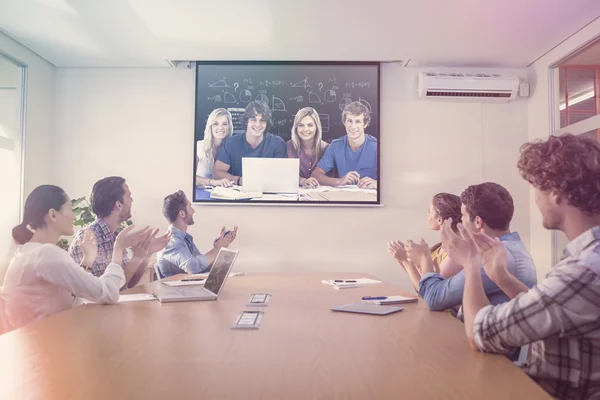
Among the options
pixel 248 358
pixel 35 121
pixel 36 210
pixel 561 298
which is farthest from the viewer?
pixel 35 121

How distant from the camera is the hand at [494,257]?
5.03 ft

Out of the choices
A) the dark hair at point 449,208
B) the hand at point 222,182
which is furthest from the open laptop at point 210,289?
the hand at point 222,182

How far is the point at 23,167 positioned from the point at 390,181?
3328 mm

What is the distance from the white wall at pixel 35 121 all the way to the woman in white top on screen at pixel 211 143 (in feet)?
4.73

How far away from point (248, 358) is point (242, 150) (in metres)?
3.74

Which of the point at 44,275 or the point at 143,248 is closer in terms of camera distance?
the point at 44,275

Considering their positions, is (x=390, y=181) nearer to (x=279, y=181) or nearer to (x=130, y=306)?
(x=279, y=181)

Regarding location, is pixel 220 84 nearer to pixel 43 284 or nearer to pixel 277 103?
pixel 277 103

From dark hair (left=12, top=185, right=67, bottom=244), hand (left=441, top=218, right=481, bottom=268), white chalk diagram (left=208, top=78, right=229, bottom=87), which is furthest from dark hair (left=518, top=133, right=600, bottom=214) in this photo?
white chalk diagram (left=208, top=78, right=229, bottom=87)

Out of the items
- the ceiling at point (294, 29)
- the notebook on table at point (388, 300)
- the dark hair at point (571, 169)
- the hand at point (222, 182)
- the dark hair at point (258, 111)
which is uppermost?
the ceiling at point (294, 29)

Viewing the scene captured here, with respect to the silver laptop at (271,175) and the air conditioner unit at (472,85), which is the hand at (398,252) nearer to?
the silver laptop at (271,175)

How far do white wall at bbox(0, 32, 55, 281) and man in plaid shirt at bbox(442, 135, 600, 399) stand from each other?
13.6 feet

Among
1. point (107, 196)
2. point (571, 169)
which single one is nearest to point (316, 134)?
point (107, 196)

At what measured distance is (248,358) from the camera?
121cm
